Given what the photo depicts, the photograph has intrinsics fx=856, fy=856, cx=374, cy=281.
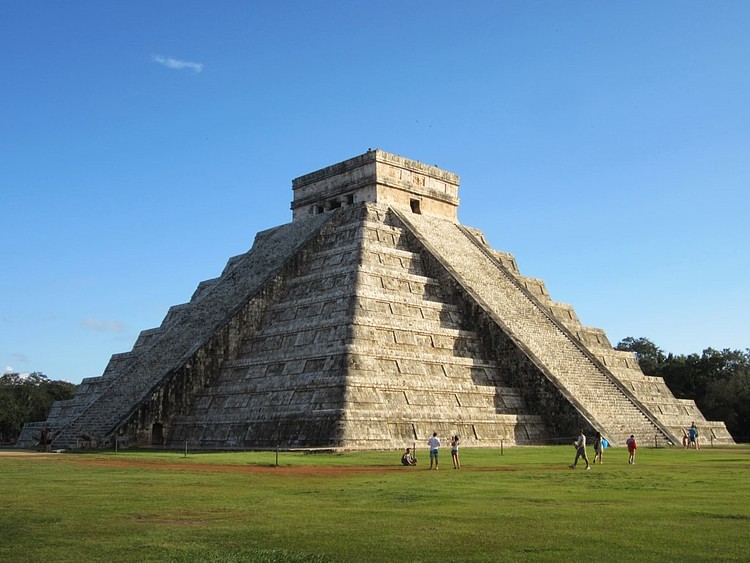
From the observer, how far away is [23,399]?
67188 mm

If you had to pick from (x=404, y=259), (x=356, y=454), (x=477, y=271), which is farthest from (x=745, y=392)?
(x=356, y=454)

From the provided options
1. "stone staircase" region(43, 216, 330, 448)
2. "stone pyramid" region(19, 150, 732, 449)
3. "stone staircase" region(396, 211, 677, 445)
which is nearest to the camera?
"stone pyramid" region(19, 150, 732, 449)

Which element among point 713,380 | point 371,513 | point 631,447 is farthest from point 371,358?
point 713,380

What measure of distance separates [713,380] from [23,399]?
50619 mm

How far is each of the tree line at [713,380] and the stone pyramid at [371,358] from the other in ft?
32.2

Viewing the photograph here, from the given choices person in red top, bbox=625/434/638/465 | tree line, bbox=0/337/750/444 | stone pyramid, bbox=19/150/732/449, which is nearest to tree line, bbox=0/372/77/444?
tree line, bbox=0/337/750/444

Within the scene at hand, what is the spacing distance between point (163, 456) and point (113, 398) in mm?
9327

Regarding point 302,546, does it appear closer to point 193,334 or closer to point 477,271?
point 193,334

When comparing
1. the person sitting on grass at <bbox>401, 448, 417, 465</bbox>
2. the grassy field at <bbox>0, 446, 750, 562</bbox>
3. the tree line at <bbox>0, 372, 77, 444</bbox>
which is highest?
the tree line at <bbox>0, 372, 77, 444</bbox>

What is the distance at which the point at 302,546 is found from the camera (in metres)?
9.86

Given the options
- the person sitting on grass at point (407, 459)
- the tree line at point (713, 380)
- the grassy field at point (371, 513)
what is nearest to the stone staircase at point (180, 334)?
the grassy field at point (371, 513)

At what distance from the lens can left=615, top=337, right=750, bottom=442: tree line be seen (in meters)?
46.2

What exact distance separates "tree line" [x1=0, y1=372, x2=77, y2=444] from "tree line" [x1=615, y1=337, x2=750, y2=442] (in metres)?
45.3

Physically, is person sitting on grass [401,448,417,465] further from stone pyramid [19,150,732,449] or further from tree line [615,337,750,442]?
tree line [615,337,750,442]
